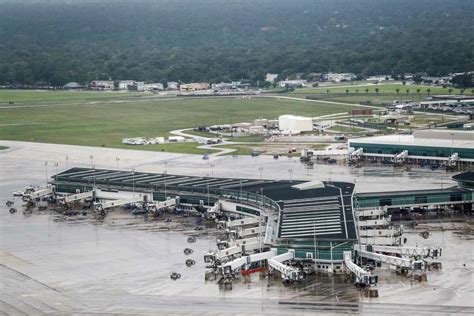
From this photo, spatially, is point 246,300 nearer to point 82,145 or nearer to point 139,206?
point 139,206

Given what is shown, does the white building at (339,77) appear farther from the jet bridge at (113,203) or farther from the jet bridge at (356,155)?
the jet bridge at (113,203)

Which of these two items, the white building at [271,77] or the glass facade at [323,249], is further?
the white building at [271,77]

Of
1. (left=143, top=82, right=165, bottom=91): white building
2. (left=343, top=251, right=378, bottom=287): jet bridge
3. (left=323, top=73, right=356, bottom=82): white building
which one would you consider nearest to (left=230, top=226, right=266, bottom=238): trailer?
(left=343, top=251, right=378, bottom=287): jet bridge

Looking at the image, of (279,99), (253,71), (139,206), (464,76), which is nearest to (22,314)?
(139,206)

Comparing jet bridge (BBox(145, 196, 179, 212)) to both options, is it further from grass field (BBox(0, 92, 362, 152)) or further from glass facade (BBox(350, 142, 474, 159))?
grass field (BBox(0, 92, 362, 152))

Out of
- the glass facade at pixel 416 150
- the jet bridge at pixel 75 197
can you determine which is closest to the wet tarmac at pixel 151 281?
the jet bridge at pixel 75 197
